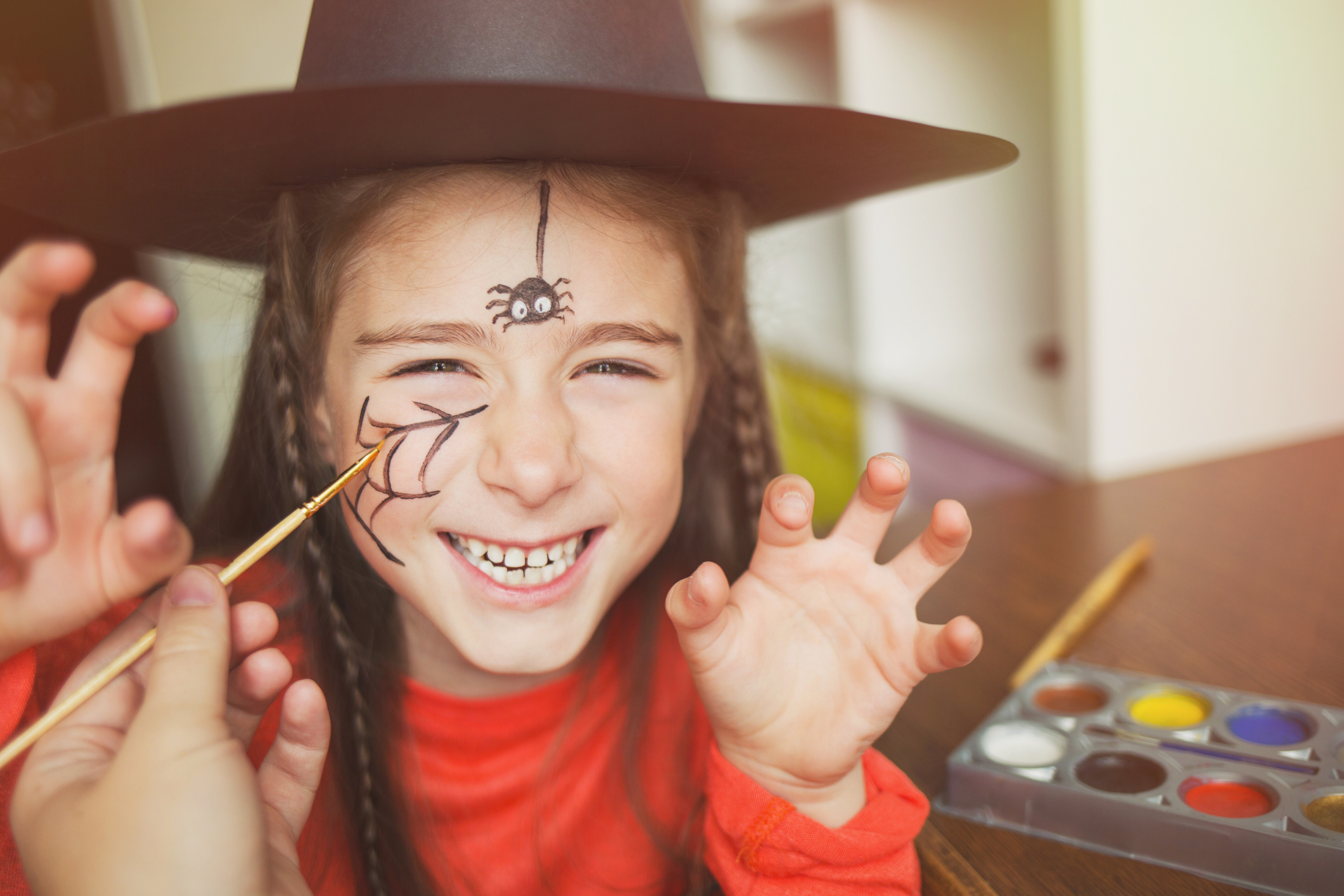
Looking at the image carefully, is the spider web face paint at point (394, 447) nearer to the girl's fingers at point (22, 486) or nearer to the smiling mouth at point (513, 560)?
the smiling mouth at point (513, 560)

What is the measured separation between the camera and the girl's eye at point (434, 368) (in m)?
0.67

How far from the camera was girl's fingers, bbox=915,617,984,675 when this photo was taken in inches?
22.6

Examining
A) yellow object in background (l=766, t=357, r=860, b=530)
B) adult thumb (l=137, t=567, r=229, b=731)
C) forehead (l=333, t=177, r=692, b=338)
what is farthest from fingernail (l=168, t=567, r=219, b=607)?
yellow object in background (l=766, t=357, r=860, b=530)

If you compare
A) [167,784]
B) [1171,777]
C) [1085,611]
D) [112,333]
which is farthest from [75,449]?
[1085,611]

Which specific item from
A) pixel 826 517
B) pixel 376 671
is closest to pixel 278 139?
pixel 376 671

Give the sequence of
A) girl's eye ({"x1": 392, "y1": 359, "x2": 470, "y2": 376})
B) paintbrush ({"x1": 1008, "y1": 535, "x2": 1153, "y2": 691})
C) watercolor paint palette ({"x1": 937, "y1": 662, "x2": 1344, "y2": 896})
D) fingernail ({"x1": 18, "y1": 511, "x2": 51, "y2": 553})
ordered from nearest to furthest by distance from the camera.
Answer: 1. fingernail ({"x1": 18, "y1": 511, "x2": 51, "y2": 553})
2. watercolor paint palette ({"x1": 937, "y1": 662, "x2": 1344, "y2": 896})
3. girl's eye ({"x1": 392, "y1": 359, "x2": 470, "y2": 376})
4. paintbrush ({"x1": 1008, "y1": 535, "x2": 1153, "y2": 691})

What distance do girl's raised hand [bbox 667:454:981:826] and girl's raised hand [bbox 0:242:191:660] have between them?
31cm

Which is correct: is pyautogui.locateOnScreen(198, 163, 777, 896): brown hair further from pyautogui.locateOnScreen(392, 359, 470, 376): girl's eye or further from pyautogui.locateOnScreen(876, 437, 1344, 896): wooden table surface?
pyautogui.locateOnScreen(876, 437, 1344, 896): wooden table surface

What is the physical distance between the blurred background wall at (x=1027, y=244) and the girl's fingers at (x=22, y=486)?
406 millimetres

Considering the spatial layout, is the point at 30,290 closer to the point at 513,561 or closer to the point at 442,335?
the point at 442,335

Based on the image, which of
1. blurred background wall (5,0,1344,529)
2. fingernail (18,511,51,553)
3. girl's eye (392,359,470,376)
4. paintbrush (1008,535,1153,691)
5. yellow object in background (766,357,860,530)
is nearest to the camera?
fingernail (18,511,51,553)

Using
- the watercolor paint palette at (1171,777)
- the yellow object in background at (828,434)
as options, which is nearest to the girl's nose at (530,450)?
the watercolor paint palette at (1171,777)

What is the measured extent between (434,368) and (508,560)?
145 mm

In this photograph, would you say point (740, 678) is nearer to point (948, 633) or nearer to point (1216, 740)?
point (948, 633)
